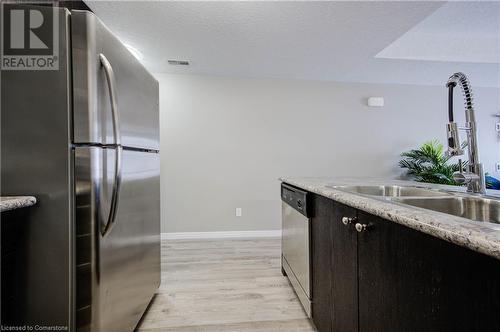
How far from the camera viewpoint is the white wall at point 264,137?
362 centimetres

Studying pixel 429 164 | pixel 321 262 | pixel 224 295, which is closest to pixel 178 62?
pixel 224 295

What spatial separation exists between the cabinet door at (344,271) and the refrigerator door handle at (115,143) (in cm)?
104

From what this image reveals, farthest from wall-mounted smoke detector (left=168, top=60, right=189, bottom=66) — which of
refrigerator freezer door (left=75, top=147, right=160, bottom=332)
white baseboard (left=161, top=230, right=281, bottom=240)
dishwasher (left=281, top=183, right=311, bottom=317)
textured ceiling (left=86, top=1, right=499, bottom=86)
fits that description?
white baseboard (left=161, top=230, right=281, bottom=240)

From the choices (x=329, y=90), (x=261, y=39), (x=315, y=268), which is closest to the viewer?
(x=315, y=268)

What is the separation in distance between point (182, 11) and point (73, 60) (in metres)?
1.41

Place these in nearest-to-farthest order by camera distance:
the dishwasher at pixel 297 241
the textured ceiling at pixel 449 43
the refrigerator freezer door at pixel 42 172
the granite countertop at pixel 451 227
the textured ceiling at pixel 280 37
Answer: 1. the granite countertop at pixel 451 227
2. the refrigerator freezer door at pixel 42 172
3. the dishwasher at pixel 297 241
4. the textured ceiling at pixel 280 37
5. the textured ceiling at pixel 449 43

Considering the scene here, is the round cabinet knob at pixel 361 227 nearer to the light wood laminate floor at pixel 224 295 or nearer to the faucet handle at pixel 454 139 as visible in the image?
the faucet handle at pixel 454 139

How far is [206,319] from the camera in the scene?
166 centimetres

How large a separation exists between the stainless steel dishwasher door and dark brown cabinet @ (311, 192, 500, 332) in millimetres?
210

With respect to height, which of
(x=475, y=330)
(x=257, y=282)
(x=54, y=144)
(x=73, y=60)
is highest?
(x=73, y=60)

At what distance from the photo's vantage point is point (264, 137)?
378 centimetres

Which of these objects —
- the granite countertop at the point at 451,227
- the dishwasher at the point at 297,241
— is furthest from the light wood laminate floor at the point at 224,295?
the granite countertop at the point at 451,227

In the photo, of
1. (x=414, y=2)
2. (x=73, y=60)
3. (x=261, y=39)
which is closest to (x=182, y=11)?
(x=261, y=39)

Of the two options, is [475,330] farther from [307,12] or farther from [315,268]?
[307,12]
